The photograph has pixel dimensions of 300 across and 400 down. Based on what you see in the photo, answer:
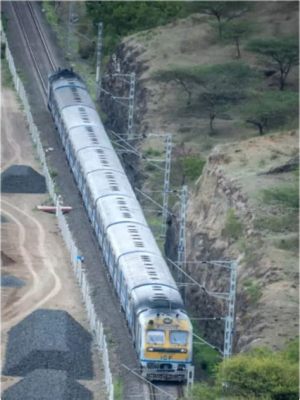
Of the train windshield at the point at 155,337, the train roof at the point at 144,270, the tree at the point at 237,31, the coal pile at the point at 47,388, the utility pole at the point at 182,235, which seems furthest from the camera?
the tree at the point at 237,31

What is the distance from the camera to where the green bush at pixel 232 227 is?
104m

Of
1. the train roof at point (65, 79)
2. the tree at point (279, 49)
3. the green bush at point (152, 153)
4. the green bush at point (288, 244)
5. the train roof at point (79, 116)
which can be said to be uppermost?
the tree at point (279, 49)

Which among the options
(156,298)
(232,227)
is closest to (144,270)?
(156,298)

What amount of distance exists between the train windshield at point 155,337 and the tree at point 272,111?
112 ft

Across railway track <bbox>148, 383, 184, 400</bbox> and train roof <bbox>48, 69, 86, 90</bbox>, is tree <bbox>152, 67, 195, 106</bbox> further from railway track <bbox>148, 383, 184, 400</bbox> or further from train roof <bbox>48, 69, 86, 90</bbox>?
railway track <bbox>148, 383, 184, 400</bbox>

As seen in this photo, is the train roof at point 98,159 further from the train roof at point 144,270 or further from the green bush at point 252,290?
the green bush at point 252,290

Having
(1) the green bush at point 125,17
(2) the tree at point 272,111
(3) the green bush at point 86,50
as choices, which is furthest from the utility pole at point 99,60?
(2) the tree at point 272,111

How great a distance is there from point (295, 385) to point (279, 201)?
22.5m

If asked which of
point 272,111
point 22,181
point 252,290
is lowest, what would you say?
point 252,290

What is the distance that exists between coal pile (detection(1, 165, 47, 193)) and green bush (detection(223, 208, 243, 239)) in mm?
20598

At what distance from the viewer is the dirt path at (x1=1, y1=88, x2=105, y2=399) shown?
10144 centimetres

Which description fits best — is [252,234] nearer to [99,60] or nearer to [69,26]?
[99,60]

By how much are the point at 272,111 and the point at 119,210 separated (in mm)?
19885

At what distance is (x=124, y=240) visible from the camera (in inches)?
3981
